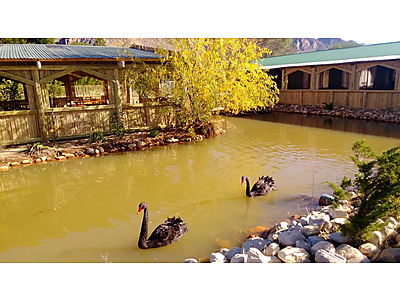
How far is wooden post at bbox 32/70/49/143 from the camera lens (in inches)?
448

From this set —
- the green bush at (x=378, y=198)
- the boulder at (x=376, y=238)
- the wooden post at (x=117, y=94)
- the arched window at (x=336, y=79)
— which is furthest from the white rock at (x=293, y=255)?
the arched window at (x=336, y=79)

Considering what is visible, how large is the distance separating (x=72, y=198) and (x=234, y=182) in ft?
13.7

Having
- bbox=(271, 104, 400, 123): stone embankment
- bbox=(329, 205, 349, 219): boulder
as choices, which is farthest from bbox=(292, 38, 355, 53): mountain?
bbox=(329, 205, 349, 219): boulder

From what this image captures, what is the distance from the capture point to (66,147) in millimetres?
11461

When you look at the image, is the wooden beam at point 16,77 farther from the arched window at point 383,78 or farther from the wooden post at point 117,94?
the arched window at point 383,78

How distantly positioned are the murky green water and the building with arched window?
631cm

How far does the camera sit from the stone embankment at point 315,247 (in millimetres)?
3807

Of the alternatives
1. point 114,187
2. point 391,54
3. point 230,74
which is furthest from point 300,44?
point 114,187

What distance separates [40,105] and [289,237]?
A: 11.0m

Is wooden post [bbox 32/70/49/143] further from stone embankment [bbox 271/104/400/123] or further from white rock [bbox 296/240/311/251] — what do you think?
stone embankment [bbox 271/104/400/123]

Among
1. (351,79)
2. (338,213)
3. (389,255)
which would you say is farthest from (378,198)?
(351,79)

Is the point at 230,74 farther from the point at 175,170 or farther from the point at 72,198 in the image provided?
the point at 72,198

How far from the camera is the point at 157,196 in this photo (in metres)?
7.05

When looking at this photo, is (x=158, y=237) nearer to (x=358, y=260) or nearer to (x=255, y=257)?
(x=255, y=257)
